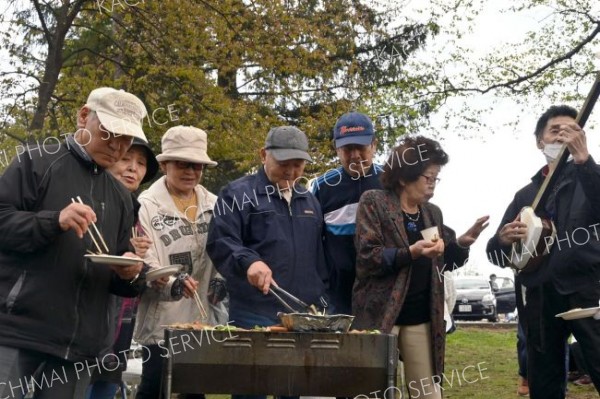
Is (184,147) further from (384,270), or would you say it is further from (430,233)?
(430,233)

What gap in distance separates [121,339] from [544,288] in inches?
105

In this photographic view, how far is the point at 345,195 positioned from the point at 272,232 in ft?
2.87

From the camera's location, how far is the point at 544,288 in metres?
6.54

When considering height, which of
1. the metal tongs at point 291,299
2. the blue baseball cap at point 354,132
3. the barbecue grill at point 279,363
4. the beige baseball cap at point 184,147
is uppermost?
the blue baseball cap at point 354,132

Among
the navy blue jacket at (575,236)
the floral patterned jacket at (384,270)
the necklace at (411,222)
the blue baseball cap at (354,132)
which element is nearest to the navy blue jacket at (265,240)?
the floral patterned jacket at (384,270)

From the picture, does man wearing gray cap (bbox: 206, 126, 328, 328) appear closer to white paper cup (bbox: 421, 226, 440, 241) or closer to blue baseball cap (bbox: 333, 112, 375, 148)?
blue baseball cap (bbox: 333, 112, 375, 148)

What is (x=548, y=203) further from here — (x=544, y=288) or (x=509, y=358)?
(x=509, y=358)

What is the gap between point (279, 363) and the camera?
5434 millimetres

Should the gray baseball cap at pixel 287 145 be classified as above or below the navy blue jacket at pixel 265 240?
above

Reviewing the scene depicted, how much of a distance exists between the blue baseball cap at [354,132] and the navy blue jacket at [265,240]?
2.31ft

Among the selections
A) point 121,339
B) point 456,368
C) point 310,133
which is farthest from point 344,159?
point 310,133

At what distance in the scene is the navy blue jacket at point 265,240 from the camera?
6.23 meters

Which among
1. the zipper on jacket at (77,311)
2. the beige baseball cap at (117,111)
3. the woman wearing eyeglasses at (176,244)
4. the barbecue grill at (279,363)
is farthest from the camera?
the woman wearing eyeglasses at (176,244)

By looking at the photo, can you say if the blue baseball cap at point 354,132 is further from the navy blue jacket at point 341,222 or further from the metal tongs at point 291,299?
the metal tongs at point 291,299
